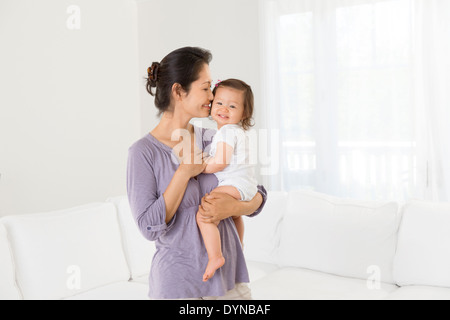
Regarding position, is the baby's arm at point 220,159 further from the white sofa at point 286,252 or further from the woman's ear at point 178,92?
the white sofa at point 286,252

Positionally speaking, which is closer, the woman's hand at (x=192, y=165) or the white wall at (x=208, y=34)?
the woman's hand at (x=192, y=165)

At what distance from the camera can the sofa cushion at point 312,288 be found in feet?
8.64

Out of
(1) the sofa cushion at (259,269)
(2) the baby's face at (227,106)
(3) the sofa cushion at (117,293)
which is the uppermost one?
(2) the baby's face at (227,106)

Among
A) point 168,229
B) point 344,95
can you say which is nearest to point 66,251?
point 168,229

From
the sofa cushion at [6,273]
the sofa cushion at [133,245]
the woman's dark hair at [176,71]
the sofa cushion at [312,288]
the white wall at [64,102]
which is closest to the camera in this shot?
the woman's dark hair at [176,71]

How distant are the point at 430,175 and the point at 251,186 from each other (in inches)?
94.0

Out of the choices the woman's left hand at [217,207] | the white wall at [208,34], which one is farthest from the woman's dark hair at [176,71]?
the white wall at [208,34]

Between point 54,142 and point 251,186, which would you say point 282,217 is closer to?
point 251,186

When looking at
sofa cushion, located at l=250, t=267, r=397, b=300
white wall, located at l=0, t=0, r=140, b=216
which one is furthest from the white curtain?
white wall, located at l=0, t=0, r=140, b=216

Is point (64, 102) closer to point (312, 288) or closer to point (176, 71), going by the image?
point (312, 288)

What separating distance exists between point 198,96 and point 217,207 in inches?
13.9

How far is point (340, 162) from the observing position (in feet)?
13.4

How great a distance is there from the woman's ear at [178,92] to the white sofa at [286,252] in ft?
4.26
